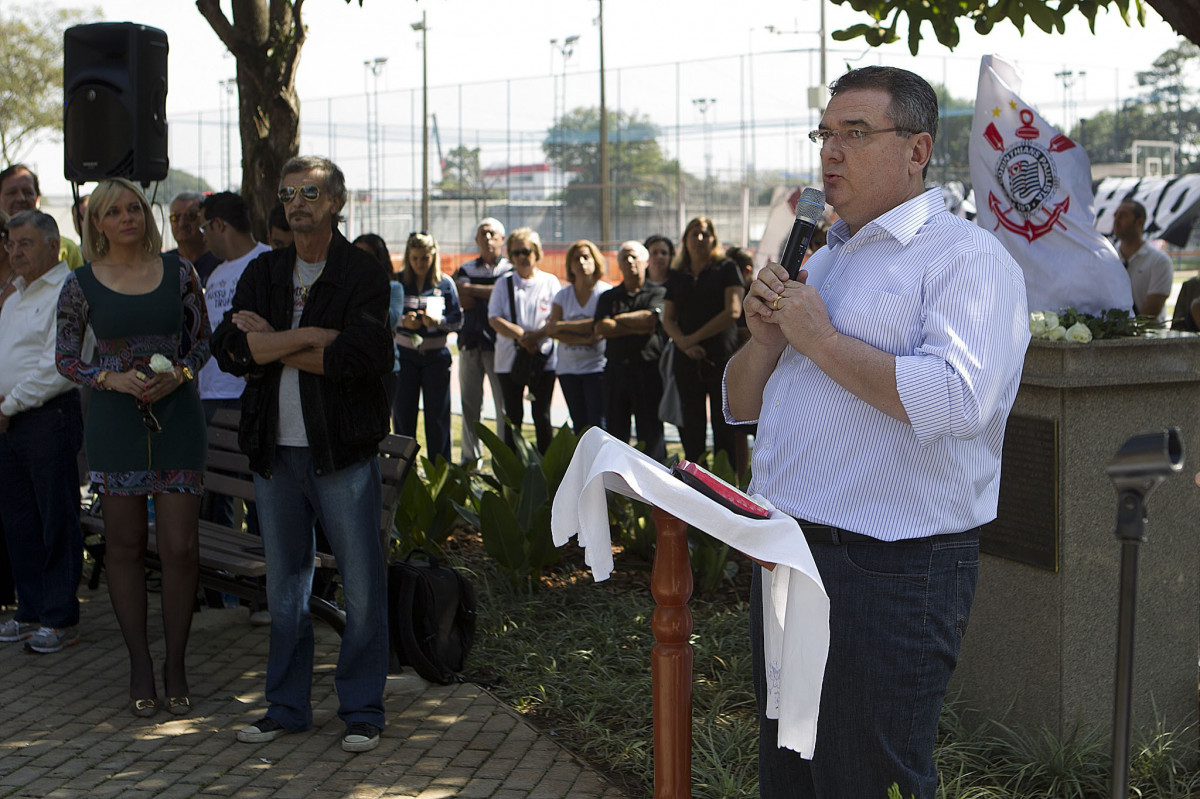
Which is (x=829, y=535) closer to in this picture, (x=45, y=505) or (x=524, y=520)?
(x=524, y=520)

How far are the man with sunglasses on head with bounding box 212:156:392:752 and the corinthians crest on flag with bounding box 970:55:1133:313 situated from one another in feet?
7.95

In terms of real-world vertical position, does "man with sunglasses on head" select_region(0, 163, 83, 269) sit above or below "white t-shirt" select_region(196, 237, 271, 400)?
above

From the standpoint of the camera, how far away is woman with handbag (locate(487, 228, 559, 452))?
996cm

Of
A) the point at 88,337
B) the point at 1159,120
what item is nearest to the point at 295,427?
the point at 88,337

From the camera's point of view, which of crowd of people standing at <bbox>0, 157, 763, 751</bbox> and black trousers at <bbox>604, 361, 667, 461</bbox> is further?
black trousers at <bbox>604, 361, 667, 461</bbox>

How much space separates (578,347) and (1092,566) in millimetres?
5821

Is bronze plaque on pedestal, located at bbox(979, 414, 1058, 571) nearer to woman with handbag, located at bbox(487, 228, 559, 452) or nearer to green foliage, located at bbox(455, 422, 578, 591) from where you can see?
green foliage, located at bbox(455, 422, 578, 591)

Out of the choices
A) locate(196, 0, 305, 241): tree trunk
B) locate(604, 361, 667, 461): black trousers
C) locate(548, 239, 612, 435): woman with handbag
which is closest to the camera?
locate(196, 0, 305, 241): tree trunk

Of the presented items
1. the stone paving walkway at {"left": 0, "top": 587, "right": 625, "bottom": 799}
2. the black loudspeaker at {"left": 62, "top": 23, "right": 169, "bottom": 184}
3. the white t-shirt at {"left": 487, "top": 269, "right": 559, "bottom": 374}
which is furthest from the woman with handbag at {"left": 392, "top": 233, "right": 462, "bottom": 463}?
the stone paving walkway at {"left": 0, "top": 587, "right": 625, "bottom": 799}

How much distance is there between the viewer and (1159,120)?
60156mm

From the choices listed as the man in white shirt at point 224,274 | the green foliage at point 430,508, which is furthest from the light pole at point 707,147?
the man in white shirt at point 224,274

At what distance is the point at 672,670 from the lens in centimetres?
262

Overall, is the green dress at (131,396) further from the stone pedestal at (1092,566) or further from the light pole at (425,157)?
the light pole at (425,157)

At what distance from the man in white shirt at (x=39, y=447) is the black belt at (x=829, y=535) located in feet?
14.2
